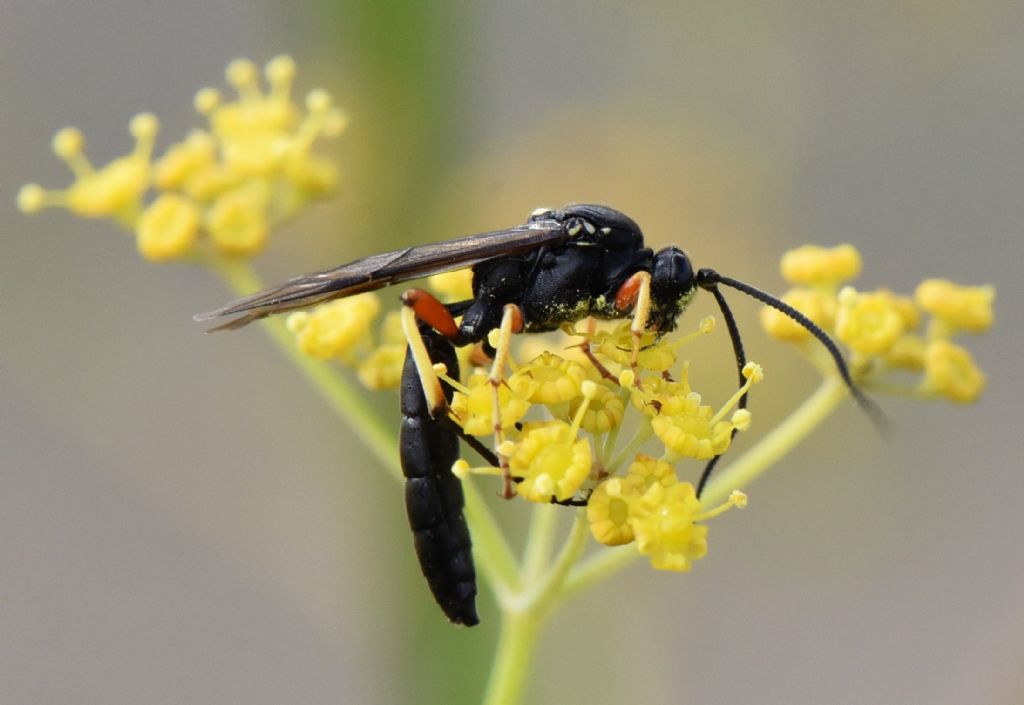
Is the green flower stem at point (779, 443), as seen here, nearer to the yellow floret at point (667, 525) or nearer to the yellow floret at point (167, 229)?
the yellow floret at point (667, 525)

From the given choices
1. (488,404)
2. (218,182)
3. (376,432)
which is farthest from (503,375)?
(218,182)

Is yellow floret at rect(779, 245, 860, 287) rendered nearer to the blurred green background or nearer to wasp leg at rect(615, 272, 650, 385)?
wasp leg at rect(615, 272, 650, 385)

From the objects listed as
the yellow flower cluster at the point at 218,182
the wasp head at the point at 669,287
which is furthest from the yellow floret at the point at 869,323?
the yellow flower cluster at the point at 218,182

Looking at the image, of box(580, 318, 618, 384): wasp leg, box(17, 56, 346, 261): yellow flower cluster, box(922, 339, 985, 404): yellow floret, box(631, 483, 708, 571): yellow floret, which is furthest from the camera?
box(17, 56, 346, 261): yellow flower cluster

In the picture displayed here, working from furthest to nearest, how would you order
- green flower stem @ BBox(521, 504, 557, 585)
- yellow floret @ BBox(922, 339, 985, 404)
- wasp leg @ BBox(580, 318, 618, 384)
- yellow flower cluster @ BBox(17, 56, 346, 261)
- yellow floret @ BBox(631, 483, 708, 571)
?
yellow flower cluster @ BBox(17, 56, 346, 261) < yellow floret @ BBox(922, 339, 985, 404) < green flower stem @ BBox(521, 504, 557, 585) < wasp leg @ BBox(580, 318, 618, 384) < yellow floret @ BBox(631, 483, 708, 571)

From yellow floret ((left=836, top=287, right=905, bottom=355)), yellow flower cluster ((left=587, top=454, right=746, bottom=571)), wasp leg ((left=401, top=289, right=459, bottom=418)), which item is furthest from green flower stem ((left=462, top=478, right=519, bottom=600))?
yellow floret ((left=836, top=287, right=905, bottom=355))

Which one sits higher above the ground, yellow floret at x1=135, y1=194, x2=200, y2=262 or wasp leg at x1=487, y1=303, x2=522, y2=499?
yellow floret at x1=135, y1=194, x2=200, y2=262

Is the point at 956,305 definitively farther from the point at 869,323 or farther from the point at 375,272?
the point at 375,272

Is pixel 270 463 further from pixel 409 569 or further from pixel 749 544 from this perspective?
pixel 409 569
